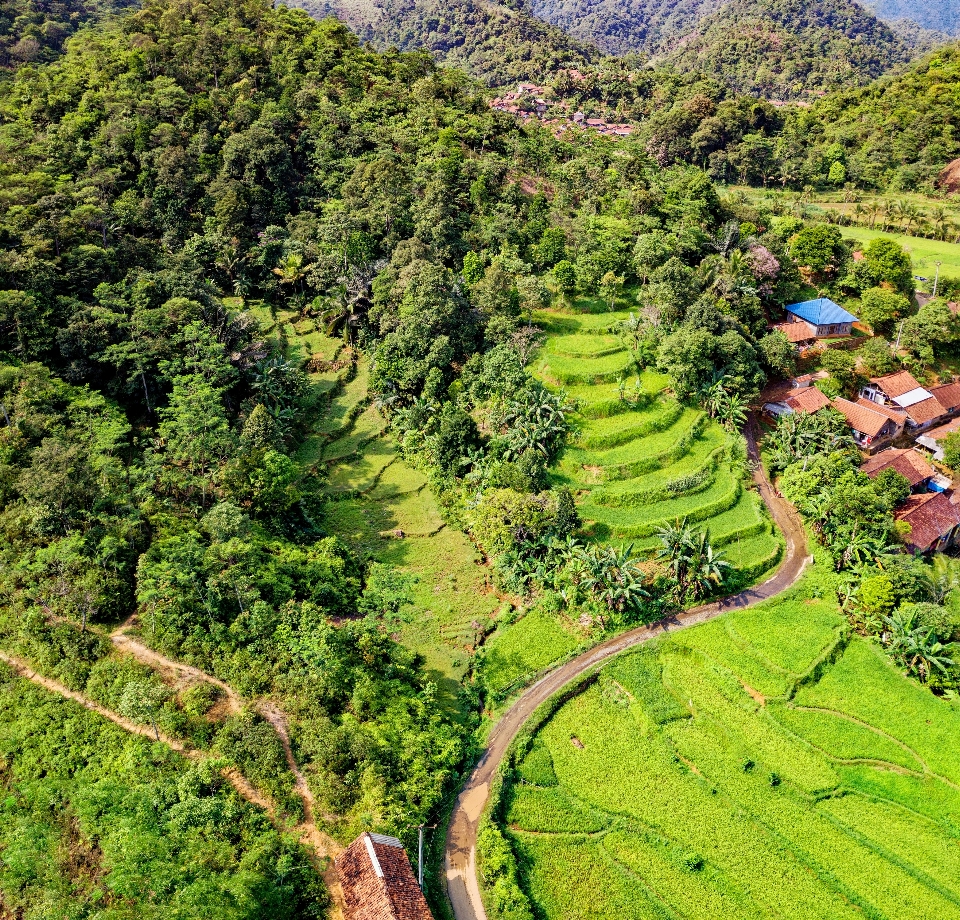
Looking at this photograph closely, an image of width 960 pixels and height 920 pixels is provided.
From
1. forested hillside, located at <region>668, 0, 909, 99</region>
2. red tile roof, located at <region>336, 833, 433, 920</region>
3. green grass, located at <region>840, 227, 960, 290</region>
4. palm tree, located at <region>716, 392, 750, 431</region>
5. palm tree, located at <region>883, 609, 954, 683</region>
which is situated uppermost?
forested hillside, located at <region>668, 0, 909, 99</region>

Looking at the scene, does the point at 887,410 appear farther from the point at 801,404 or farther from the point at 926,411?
the point at 801,404

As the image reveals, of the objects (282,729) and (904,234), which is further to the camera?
(904,234)

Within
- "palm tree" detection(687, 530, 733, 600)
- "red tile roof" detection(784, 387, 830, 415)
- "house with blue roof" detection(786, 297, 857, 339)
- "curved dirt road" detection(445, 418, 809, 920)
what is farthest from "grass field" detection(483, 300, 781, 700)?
"house with blue roof" detection(786, 297, 857, 339)

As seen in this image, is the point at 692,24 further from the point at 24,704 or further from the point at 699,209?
the point at 24,704

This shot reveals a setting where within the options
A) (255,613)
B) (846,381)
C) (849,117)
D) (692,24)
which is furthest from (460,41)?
(255,613)

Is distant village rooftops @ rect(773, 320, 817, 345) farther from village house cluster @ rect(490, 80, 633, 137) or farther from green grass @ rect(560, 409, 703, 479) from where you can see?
village house cluster @ rect(490, 80, 633, 137)

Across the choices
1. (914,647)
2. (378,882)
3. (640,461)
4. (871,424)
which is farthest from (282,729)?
(871,424)
